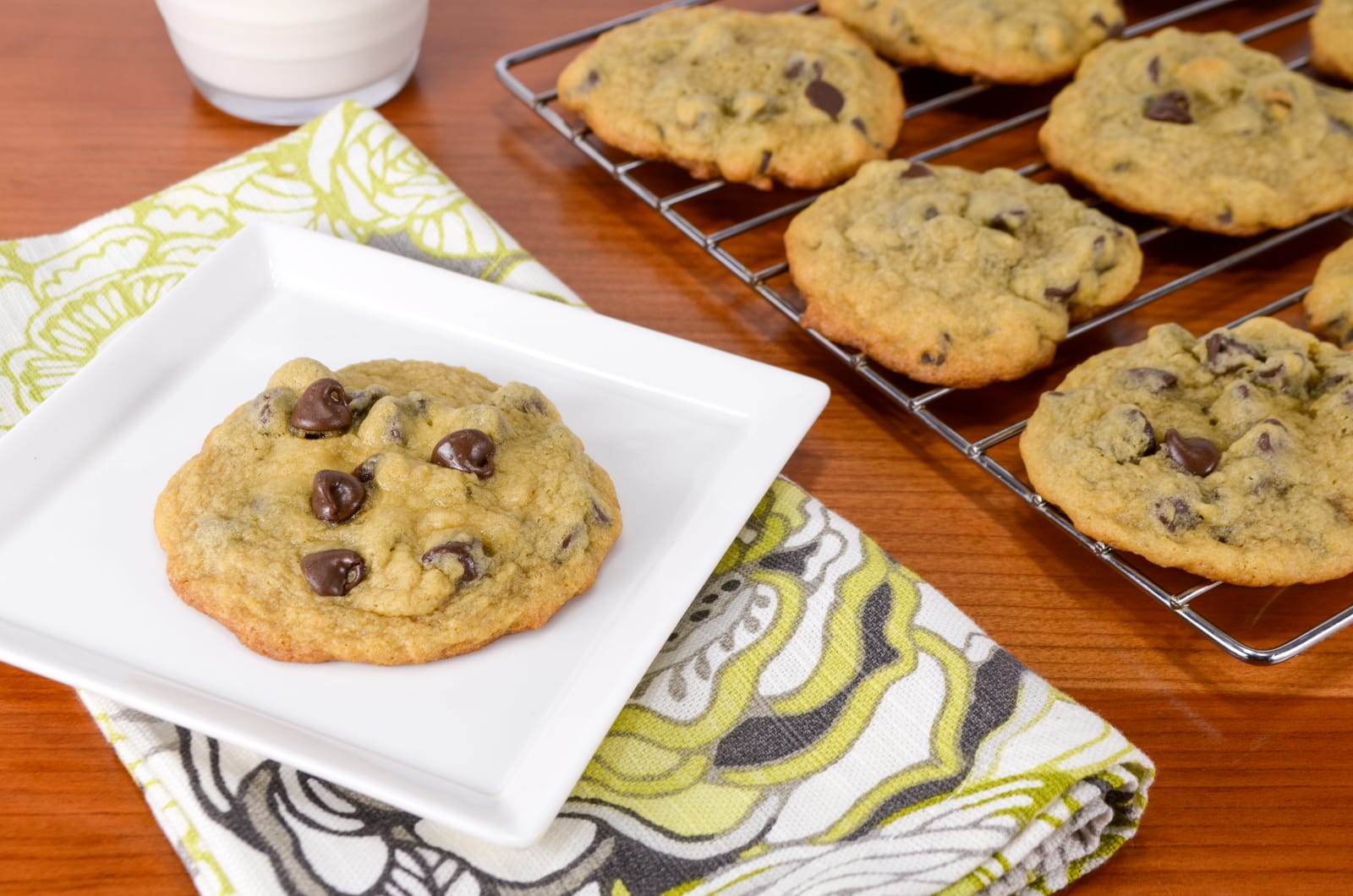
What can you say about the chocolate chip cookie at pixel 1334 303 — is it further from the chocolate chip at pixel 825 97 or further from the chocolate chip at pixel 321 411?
the chocolate chip at pixel 321 411

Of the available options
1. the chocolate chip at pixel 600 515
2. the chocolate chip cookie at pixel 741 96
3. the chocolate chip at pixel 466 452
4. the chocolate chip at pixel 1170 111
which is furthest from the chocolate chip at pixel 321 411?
the chocolate chip at pixel 1170 111

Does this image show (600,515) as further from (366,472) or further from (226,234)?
(226,234)

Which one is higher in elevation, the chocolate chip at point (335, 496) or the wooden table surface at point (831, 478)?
the chocolate chip at point (335, 496)

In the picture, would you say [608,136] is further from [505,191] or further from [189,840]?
[189,840]

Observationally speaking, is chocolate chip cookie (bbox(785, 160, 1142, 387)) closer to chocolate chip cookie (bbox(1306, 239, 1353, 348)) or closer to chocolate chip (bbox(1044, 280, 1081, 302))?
chocolate chip (bbox(1044, 280, 1081, 302))

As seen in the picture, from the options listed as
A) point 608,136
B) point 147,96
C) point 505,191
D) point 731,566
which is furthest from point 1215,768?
point 147,96

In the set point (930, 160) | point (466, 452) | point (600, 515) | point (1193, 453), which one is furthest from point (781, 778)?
point (930, 160)
